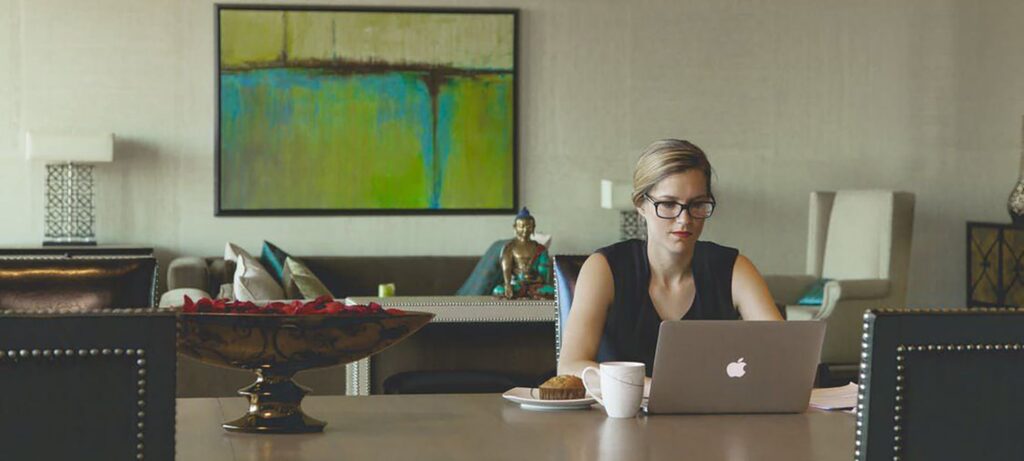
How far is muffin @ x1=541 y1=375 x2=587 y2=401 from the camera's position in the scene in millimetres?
2322

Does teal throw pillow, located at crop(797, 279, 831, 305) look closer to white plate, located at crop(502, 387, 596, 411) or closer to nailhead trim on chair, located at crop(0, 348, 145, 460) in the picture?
white plate, located at crop(502, 387, 596, 411)

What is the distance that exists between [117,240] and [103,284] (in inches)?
→ 190

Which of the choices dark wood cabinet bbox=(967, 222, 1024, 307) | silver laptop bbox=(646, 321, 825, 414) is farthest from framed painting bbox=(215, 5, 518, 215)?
silver laptop bbox=(646, 321, 825, 414)

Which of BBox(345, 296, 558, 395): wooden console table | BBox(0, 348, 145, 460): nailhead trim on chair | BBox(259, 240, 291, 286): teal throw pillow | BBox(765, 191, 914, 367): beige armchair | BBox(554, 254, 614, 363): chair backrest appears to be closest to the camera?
BBox(0, 348, 145, 460): nailhead trim on chair

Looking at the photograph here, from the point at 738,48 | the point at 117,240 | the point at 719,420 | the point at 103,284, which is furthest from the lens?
the point at 738,48

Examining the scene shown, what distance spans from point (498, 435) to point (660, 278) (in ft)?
3.42

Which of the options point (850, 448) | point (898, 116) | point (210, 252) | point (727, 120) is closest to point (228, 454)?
point (850, 448)

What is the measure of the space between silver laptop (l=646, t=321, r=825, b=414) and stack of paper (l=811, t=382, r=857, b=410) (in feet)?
0.29

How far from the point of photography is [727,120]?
762cm

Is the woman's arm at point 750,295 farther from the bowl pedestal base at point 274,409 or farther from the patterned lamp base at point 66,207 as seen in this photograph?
the patterned lamp base at point 66,207

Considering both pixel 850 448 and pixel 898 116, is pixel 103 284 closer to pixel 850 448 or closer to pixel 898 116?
pixel 850 448

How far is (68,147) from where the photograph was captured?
6.58 m

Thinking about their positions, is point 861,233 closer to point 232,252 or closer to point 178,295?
point 232,252

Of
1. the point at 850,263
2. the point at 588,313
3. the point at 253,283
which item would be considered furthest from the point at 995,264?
the point at 588,313
